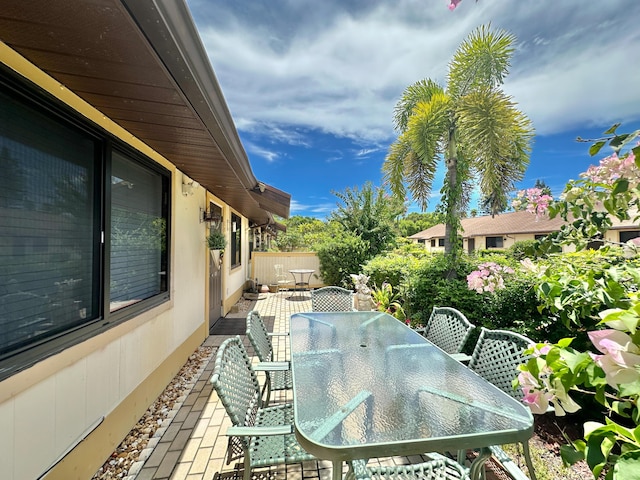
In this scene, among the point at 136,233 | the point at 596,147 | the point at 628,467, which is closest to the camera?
the point at 628,467

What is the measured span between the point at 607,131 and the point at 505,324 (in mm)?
2957

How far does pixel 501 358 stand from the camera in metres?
2.24

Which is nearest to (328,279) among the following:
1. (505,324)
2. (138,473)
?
(505,324)

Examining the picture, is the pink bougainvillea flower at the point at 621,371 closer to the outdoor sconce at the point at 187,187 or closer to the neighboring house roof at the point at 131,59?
the neighboring house roof at the point at 131,59

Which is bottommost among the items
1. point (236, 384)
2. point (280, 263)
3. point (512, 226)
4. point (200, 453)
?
point (200, 453)

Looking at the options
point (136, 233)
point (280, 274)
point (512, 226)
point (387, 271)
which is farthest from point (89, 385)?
point (512, 226)

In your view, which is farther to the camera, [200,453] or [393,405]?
[200,453]

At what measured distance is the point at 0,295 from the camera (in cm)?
154

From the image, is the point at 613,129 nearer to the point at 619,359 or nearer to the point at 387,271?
the point at 619,359

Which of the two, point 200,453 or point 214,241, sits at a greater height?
point 214,241

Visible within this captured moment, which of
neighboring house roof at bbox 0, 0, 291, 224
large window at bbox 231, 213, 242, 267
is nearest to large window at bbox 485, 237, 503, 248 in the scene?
large window at bbox 231, 213, 242, 267

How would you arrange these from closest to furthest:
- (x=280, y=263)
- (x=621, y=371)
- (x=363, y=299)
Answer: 1. (x=621, y=371)
2. (x=363, y=299)
3. (x=280, y=263)

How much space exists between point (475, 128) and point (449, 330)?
3358 mm

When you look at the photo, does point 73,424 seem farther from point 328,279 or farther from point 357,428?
point 328,279
